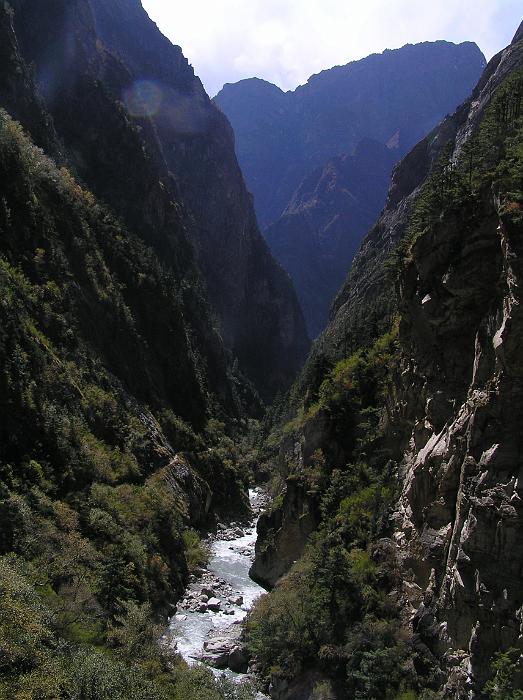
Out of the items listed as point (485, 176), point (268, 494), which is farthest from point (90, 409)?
point (268, 494)

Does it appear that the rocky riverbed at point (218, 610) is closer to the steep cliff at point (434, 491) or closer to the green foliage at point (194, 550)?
the green foliage at point (194, 550)

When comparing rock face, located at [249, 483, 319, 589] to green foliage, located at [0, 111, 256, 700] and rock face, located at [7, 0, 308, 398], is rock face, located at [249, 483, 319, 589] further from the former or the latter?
rock face, located at [7, 0, 308, 398]

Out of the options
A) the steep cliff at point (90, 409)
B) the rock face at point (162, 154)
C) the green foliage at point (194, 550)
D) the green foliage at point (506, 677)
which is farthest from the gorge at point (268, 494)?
the rock face at point (162, 154)

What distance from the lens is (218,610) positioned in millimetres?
34406

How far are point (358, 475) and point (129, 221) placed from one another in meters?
69.0

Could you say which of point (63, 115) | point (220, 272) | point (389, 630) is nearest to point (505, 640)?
point (389, 630)

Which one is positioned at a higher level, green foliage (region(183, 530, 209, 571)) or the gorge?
the gorge

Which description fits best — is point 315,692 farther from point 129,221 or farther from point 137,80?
point 137,80

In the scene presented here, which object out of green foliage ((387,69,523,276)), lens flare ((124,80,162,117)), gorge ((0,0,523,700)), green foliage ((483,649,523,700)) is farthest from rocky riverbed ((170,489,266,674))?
lens flare ((124,80,162,117))

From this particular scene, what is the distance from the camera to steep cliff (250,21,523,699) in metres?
18.7

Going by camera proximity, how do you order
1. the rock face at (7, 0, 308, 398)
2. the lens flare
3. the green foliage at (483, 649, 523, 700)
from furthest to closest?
1. the lens flare
2. the rock face at (7, 0, 308, 398)
3. the green foliage at (483, 649, 523, 700)

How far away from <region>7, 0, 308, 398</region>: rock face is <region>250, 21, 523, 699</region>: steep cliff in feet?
226

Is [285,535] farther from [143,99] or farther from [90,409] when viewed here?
[143,99]

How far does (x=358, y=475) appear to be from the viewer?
32.4m
